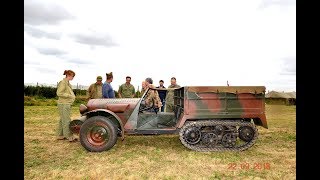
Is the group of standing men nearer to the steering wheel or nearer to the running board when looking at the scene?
the steering wheel

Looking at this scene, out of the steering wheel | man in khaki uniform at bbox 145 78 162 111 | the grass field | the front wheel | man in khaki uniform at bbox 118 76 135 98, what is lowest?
Answer: the grass field

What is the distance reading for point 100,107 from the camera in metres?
7.39

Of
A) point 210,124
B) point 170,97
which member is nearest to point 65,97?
point 170,97

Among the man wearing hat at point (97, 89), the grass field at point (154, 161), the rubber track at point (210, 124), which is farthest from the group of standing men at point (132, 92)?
the grass field at point (154, 161)

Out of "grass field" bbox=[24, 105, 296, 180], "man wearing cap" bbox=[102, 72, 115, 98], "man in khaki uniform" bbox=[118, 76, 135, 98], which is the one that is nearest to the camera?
"grass field" bbox=[24, 105, 296, 180]

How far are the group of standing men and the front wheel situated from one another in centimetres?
121

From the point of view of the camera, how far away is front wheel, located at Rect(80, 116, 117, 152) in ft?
22.8

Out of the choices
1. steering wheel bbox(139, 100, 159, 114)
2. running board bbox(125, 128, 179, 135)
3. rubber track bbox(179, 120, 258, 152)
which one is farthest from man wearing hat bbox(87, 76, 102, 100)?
rubber track bbox(179, 120, 258, 152)

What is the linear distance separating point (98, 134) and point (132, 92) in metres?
3.17

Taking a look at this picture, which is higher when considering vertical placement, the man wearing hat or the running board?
the man wearing hat
